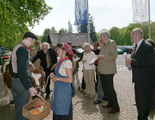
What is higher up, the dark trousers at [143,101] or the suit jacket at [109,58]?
the suit jacket at [109,58]

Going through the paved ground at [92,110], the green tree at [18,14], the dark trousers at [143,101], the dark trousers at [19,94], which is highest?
the green tree at [18,14]

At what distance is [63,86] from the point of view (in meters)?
2.93

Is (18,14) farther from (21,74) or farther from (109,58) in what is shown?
(21,74)

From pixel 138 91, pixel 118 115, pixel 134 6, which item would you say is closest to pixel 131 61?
pixel 138 91

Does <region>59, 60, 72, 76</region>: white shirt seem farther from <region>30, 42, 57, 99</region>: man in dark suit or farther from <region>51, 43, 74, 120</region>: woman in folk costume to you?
<region>30, 42, 57, 99</region>: man in dark suit

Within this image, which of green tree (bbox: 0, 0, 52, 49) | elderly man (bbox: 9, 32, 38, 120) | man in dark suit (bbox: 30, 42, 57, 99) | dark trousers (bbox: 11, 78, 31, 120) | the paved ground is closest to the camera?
elderly man (bbox: 9, 32, 38, 120)

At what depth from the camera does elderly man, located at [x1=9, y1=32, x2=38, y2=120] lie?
2.69 metres

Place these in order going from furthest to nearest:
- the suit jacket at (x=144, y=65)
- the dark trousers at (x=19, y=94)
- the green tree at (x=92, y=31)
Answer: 1. the green tree at (x=92, y=31)
2. the suit jacket at (x=144, y=65)
3. the dark trousers at (x=19, y=94)

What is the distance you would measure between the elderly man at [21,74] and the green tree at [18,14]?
665 centimetres

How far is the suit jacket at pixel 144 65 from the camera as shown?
3.26m

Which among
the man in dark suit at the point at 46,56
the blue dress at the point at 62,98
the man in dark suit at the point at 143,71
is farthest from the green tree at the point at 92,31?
the blue dress at the point at 62,98

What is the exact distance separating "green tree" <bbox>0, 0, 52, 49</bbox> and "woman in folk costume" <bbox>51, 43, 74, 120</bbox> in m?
7.07

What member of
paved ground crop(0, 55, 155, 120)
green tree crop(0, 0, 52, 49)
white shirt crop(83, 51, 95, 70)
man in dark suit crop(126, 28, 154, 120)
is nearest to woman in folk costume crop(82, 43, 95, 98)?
white shirt crop(83, 51, 95, 70)

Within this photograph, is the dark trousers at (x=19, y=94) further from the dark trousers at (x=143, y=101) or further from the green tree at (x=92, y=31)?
the green tree at (x=92, y=31)
